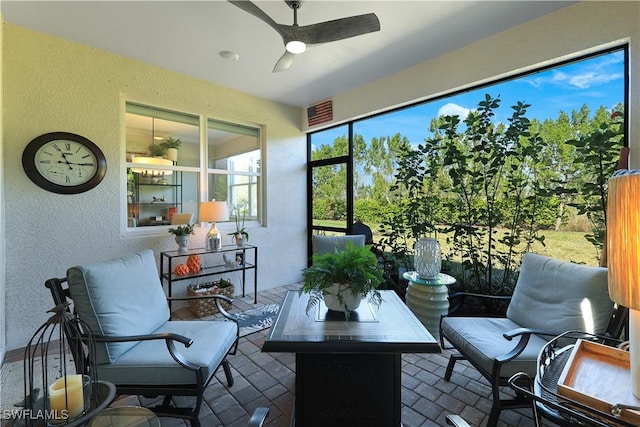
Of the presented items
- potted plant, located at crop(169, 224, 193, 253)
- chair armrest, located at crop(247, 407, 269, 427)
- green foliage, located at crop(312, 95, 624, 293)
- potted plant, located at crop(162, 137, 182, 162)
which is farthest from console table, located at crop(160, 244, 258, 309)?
chair armrest, located at crop(247, 407, 269, 427)

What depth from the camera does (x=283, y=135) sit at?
4.69 meters

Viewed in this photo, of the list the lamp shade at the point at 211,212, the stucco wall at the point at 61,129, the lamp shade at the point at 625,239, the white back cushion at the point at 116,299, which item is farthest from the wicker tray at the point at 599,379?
the stucco wall at the point at 61,129

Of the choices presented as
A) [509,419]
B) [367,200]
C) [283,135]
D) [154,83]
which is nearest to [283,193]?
[283,135]

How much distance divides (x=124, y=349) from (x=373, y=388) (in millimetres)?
1511

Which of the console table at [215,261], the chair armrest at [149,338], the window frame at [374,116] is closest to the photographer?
the chair armrest at [149,338]

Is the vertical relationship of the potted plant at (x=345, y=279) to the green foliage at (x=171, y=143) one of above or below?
below

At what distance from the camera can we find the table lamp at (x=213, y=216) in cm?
358

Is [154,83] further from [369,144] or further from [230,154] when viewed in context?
[369,144]

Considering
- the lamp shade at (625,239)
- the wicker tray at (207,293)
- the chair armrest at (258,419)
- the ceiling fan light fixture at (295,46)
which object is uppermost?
the ceiling fan light fixture at (295,46)

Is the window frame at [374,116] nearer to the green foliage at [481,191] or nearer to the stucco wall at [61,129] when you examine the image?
the green foliage at [481,191]

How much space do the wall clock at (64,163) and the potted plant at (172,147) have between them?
74cm

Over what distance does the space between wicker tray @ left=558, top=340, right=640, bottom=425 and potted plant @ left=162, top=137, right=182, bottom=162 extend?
4.14m

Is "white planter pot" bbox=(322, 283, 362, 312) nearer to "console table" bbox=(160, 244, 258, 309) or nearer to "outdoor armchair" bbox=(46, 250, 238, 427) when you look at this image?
"outdoor armchair" bbox=(46, 250, 238, 427)

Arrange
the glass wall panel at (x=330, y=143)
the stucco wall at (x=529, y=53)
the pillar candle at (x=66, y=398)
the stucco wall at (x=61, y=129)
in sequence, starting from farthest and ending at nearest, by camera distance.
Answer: the glass wall panel at (x=330, y=143), the stucco wall at (x=61, y=129), the stucco wall at (x=529, y=53), the pillar candle at (x=66, y=398)
